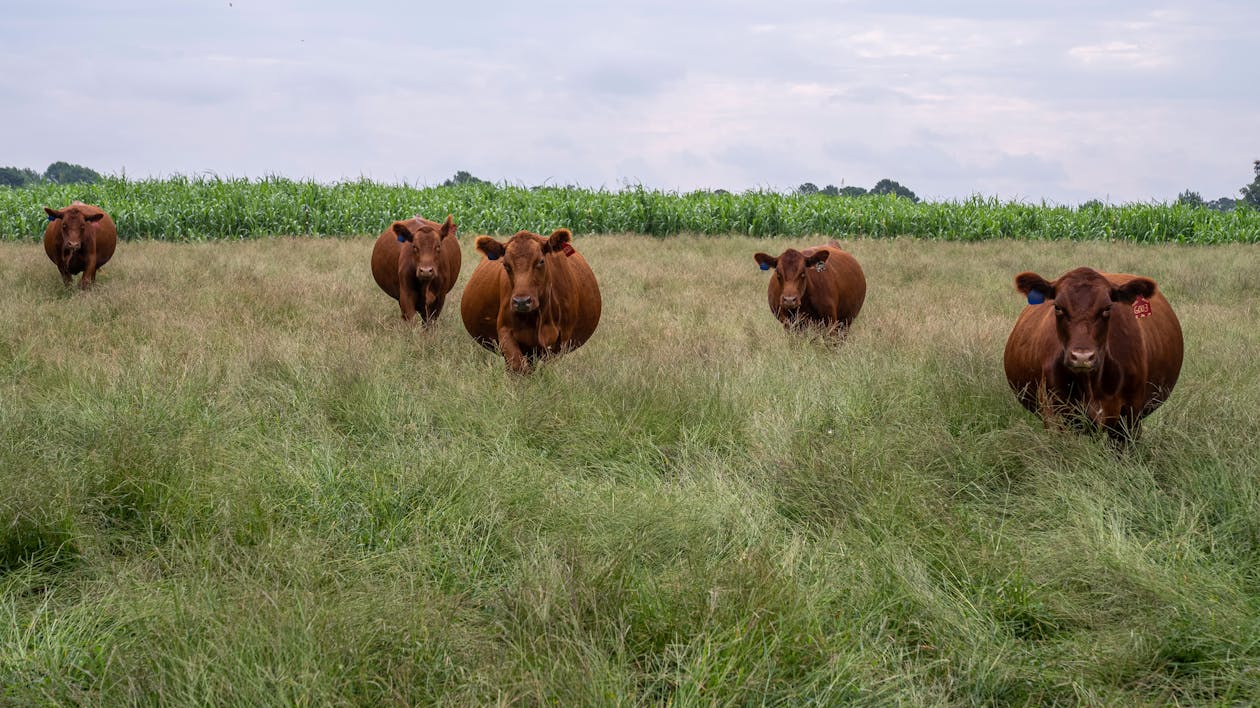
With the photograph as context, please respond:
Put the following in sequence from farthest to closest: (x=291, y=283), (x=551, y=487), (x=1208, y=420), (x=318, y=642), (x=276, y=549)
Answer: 1. (x=291, y=283)
2. (x=1208, y=420)
3. (x=551, y=487)
4. (x=276, y=549)
5. (x=318, y=642)

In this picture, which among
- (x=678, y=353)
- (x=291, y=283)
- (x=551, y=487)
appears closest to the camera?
(x=551, y=487)

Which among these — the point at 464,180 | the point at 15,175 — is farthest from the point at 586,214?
the point at 15,175

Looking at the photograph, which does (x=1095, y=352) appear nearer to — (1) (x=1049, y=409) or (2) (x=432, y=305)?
(1) (x=1049, y=409)

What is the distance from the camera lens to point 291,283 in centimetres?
1188

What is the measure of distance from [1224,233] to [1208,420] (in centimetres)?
2151

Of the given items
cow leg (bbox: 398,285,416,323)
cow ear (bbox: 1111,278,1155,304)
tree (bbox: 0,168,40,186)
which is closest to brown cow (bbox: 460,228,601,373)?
cow leg (bbox: 398,285,416,323)

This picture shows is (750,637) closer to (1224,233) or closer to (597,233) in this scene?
(597,233)

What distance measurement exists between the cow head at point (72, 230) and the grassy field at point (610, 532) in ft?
14.8

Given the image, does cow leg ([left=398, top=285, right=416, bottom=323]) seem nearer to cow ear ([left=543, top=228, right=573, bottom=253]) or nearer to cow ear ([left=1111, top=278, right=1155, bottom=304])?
cow ear ([left=543, top=228, right=573, bottom=253])

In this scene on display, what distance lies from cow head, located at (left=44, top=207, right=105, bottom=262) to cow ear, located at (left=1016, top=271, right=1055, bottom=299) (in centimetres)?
1117

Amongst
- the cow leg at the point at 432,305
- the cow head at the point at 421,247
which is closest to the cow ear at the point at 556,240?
the cow head at the point at 421,247

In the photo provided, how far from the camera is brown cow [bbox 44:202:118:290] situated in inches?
466

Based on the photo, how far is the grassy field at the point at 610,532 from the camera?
307 centimetres

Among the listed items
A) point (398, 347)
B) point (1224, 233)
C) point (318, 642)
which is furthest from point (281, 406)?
point (1224, 233)
